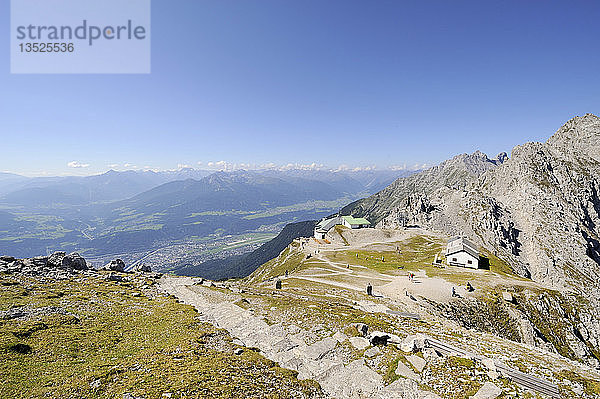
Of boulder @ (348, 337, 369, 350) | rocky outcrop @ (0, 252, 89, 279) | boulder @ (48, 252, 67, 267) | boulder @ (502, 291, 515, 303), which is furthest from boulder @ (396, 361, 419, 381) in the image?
boulder @ (48, 252, 67, 267)

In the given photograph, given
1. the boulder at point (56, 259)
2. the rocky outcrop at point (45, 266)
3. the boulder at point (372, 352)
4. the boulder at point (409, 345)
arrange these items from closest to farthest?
the boulder at point (372, 352)
the boulder at point (409, 345)
the rocky outcrop at point (45, 266)
the boulder at point (56, 259)

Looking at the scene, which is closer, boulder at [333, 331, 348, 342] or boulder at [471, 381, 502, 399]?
boulder at [471, 381, 502, 399]

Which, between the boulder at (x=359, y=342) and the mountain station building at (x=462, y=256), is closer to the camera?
the boulder at (x=359, y=342)

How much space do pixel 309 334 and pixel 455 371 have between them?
42.6ft

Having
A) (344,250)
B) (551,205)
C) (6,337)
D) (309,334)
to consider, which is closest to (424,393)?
(309,334)

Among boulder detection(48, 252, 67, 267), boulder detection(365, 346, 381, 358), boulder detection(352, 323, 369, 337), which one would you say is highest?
boulder detection(365, 346, 381, 358)

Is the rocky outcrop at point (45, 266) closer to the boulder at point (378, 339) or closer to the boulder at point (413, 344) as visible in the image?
the boulder at point (378, 339)

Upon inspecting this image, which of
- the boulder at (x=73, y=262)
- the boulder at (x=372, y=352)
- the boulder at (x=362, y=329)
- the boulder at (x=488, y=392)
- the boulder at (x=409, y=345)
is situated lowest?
the boulder at (x=73, y=262)

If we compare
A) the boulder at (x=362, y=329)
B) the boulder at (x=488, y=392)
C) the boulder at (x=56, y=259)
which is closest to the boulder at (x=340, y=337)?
the boulder at (x=362, y=329)

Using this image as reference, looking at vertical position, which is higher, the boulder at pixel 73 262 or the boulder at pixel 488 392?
the boulder at pixel 488 392

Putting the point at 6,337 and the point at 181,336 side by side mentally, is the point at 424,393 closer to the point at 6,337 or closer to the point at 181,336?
the point at 181,336

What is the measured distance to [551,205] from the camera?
16900cm

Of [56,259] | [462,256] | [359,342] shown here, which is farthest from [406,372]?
[462,256]

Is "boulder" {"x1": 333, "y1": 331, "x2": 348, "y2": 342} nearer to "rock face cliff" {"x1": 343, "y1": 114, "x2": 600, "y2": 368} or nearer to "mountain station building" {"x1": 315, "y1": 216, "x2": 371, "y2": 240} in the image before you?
"mountain station building" {"x1": 315, "y1": 216, "x2": 371, "y2": 240}
